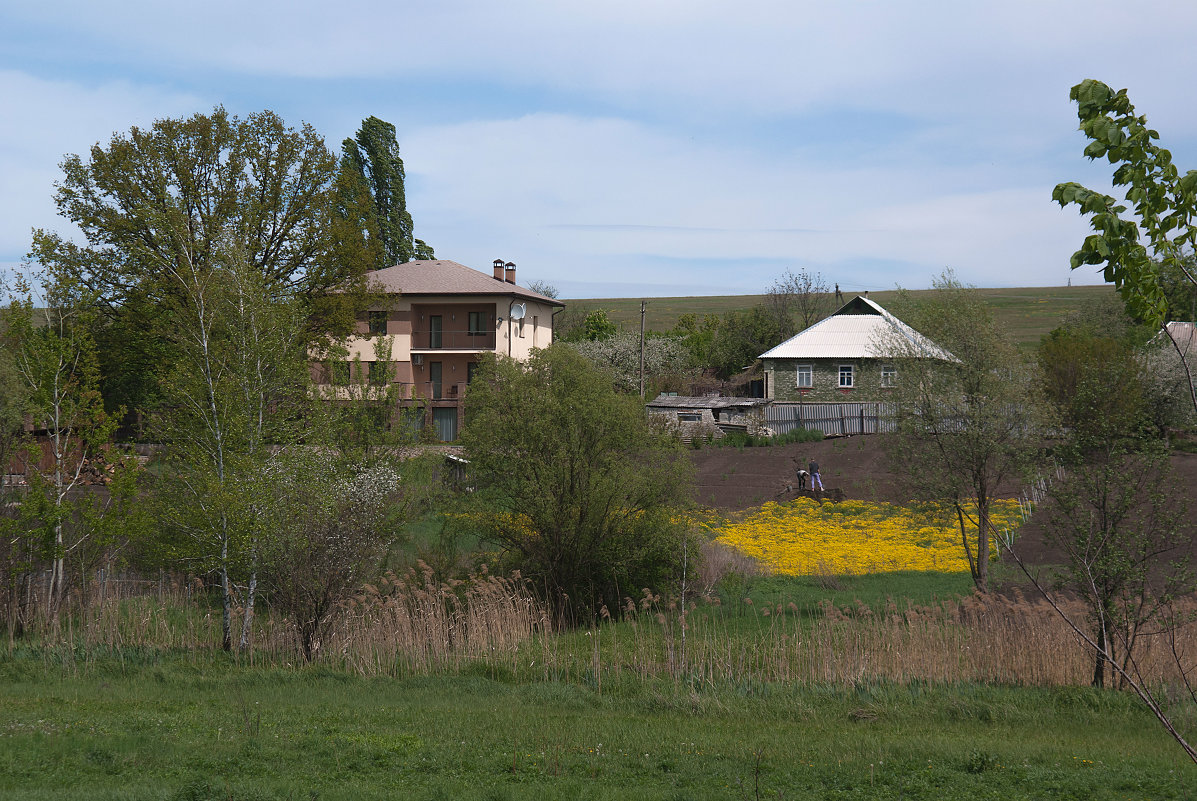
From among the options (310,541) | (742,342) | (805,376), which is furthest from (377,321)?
(742,342)

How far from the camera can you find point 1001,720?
1074 centimetres

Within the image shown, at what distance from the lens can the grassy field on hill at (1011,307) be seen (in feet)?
428

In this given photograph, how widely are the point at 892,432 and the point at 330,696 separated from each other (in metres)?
13.6

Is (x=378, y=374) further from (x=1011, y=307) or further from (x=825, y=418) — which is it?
(x=1011, y=307)

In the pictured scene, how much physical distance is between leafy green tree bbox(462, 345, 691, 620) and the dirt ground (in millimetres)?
12122

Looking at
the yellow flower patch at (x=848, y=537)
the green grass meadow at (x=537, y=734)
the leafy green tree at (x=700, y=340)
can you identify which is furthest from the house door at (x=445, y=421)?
the green grass meadow at (x=537, y=734)

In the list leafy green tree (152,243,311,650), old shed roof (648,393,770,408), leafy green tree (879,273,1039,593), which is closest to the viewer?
leafy green tree (152,243,311,650)

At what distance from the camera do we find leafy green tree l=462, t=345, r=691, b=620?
20.7 metres

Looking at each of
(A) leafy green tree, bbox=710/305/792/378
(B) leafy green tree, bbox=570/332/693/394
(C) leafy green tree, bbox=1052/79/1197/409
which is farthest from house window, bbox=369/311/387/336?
(C) leafy green tree, bbox=1052/79/1197/409

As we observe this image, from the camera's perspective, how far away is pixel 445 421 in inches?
2093

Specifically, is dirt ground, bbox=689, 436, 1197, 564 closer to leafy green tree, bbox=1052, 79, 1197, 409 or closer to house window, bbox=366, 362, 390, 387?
house window, bbox=366, 362, 390, 387

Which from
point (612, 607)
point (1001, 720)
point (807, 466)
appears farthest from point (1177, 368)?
point (1001, 720)

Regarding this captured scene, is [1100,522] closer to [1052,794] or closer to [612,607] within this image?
[1052,794]

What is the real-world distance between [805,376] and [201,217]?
34.2 metres
